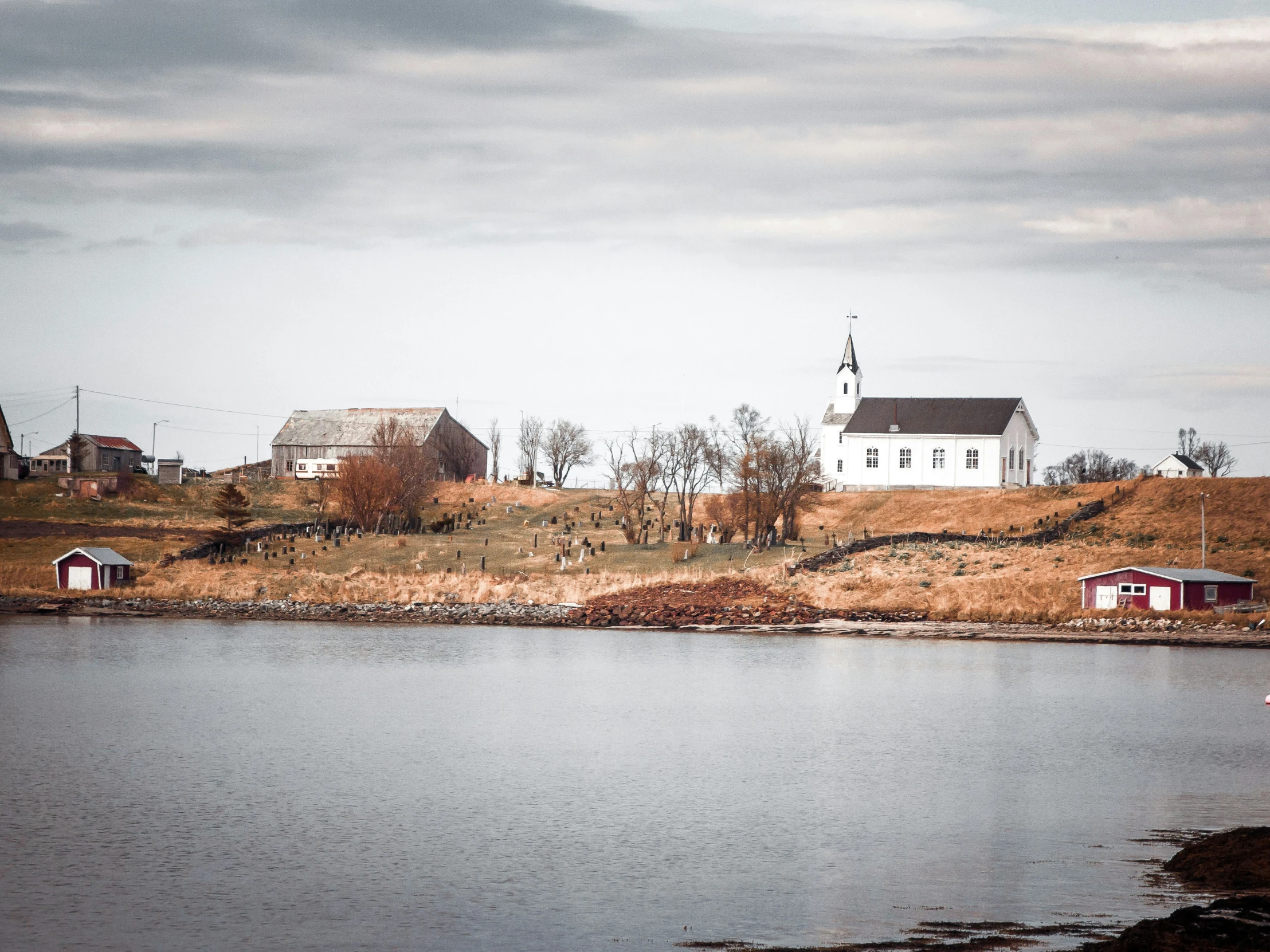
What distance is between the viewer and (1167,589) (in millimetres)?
59188

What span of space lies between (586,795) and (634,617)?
4068 centimetres

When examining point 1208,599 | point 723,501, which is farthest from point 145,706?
point 723,501

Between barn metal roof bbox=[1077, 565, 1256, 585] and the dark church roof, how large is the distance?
37.4m

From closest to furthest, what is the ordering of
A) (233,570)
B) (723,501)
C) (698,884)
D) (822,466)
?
(698,884), (233,570), (723,501), (822,466)

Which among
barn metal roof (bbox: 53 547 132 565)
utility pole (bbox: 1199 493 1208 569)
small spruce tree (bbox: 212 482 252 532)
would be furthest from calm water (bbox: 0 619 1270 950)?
small spruce tree (bbox: 212 482 252 532)

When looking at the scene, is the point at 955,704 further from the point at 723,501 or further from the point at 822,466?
the point at 822,466

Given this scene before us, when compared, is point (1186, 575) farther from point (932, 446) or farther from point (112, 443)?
point (112, 443)

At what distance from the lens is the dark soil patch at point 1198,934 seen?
12242 mm

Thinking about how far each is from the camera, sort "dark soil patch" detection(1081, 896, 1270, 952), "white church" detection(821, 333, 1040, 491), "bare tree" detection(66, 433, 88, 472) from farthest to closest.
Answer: "bare tree" detection(66, 433, 88, 472)
"white church" detection(821, 333, 1040, 491)
"dark soil patch" detection(1081, 896, 1270, 952)

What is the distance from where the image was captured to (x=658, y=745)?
1211 inches

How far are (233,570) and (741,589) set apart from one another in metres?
28.3

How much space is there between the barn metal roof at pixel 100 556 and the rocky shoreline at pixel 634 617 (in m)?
2.30

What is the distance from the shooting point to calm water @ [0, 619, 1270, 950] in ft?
53.1

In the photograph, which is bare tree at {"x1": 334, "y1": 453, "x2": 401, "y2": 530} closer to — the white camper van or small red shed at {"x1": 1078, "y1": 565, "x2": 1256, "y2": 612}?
the white camper van
